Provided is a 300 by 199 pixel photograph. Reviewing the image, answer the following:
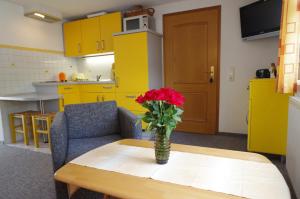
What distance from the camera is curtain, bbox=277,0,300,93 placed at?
154 cm

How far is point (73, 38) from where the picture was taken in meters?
4.01

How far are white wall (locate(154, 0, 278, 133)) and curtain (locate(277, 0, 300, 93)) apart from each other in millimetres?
1409

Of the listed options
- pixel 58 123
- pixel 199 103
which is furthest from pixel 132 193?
pixel 199 103

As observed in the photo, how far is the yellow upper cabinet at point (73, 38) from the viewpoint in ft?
13.0

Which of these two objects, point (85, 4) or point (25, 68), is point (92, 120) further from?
point (85, 4)

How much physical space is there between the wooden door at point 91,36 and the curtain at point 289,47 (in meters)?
3.02

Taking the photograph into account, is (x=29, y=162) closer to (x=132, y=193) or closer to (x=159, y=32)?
(x=132, y=193)

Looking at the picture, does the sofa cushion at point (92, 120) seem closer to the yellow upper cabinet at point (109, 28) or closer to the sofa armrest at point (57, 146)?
the sofa armrest at point (57, 146)

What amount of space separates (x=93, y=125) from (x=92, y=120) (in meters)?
0.05

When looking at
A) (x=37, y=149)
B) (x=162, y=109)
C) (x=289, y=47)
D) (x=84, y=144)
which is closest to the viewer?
(x=162, y=109)

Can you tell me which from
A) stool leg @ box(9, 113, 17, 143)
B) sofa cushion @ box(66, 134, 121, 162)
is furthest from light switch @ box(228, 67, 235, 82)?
stool leg @ box(9, 113, 17, 143)

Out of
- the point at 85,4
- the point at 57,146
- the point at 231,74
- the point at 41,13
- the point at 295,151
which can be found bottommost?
the point at 295,151

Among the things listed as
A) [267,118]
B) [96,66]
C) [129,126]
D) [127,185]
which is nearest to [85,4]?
[96,66]

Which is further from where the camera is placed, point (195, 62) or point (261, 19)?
point (195, 62)
